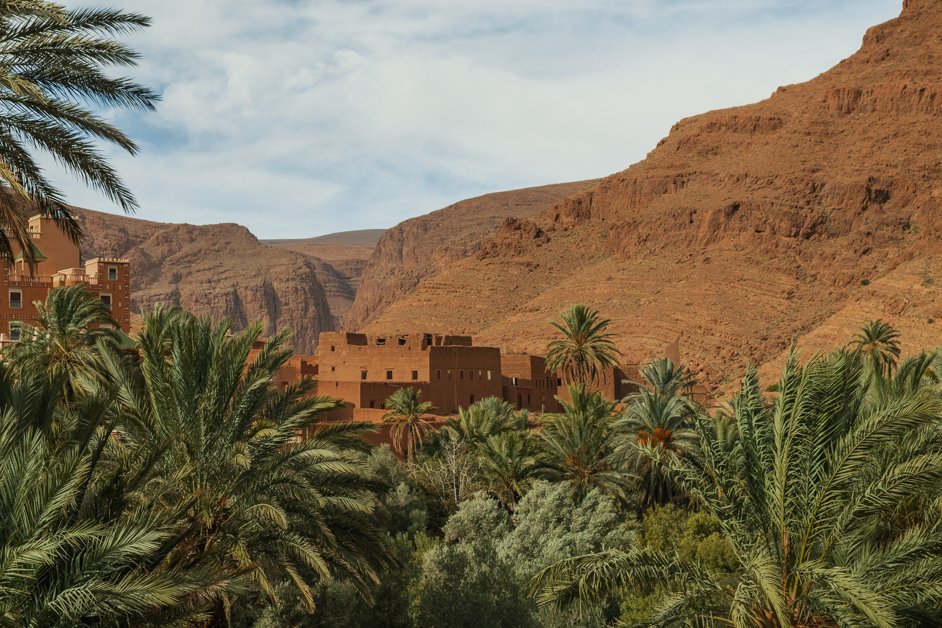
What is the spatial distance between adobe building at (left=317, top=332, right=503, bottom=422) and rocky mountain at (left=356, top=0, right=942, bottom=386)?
33441 mm

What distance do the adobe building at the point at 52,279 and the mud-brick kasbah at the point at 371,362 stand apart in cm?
3

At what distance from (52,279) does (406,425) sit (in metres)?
13.8

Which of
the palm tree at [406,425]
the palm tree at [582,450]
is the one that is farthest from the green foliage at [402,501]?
the palm tree at [406,425]

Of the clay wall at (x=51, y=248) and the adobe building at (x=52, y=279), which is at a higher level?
the clay wall at (x=51, y=248)

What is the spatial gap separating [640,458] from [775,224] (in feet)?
269

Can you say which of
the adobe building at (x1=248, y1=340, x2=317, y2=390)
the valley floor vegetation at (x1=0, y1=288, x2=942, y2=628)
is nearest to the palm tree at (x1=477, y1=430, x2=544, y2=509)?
the valley floor vegetation at (x1=0, y1=288, x2=942, y2=628)

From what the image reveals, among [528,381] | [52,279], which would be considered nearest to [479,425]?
[52,279]

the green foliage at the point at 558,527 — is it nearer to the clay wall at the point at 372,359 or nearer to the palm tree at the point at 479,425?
the palm tree at the point at 479,425

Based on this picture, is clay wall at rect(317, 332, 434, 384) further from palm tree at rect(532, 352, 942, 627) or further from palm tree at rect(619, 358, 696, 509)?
palm tree at rect(532, 352, 942, 627)

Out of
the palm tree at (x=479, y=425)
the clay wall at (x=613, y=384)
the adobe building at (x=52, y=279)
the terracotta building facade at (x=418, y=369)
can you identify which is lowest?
the clay wall at (x=613, y=384)

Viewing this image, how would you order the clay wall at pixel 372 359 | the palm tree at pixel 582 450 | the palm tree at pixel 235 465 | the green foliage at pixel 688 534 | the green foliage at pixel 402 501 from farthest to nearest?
the clay wall at pixel 372 359
the palm tree at pixel 582 450
the green foliage at pixel 402 501
the green foliage at pixel 688 534
the palm tree at pixel 235 465

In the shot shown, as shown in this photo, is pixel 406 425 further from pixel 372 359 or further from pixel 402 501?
pixel 372 359

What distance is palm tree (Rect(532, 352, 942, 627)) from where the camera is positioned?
13336mm

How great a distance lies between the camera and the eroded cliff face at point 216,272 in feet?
585
